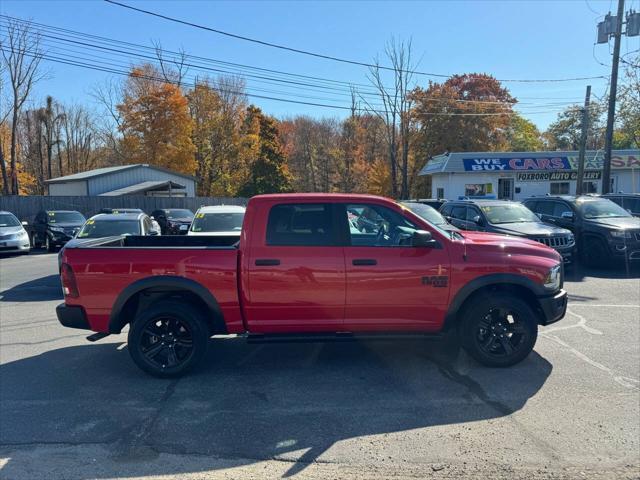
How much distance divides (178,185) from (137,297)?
1318 inches

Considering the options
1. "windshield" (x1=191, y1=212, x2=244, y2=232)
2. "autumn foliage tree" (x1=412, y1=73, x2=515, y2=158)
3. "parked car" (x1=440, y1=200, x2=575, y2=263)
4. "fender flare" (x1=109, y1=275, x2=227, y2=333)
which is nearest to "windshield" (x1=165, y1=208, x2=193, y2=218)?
"windshield" (x1=191, y1=212, x2=244, y2=232)

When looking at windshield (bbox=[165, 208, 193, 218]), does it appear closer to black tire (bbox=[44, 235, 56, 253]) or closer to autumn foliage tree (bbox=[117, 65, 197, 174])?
black tire (bbox=[44, 235, 56, 253])

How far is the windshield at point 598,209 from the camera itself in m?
12.8

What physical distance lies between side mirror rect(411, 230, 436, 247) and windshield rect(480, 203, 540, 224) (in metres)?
7.87

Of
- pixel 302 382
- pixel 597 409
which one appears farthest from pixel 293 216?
pixel 597 409

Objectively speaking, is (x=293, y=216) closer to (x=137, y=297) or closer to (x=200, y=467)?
(x=137, y=297)

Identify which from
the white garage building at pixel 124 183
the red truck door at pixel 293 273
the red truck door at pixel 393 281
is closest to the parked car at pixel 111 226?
the red truck door at pixel 293 273

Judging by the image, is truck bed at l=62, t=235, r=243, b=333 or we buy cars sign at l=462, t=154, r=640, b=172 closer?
truck bed at l=62, t=235, r=243, b=333

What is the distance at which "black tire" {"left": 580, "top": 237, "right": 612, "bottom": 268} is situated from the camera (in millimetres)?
11977

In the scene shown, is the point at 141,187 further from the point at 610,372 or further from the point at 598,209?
the point at 610,372

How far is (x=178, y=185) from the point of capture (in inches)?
1459

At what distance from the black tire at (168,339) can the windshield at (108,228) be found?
6.79 m

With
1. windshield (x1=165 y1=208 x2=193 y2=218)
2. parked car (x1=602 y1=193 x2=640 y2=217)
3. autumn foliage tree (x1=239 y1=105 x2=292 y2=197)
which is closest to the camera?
parked car (x1=602 y1=193 x2=640 y2=217)

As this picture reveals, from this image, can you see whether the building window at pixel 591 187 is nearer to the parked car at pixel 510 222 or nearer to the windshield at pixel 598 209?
the windshield at pixel 598 209
